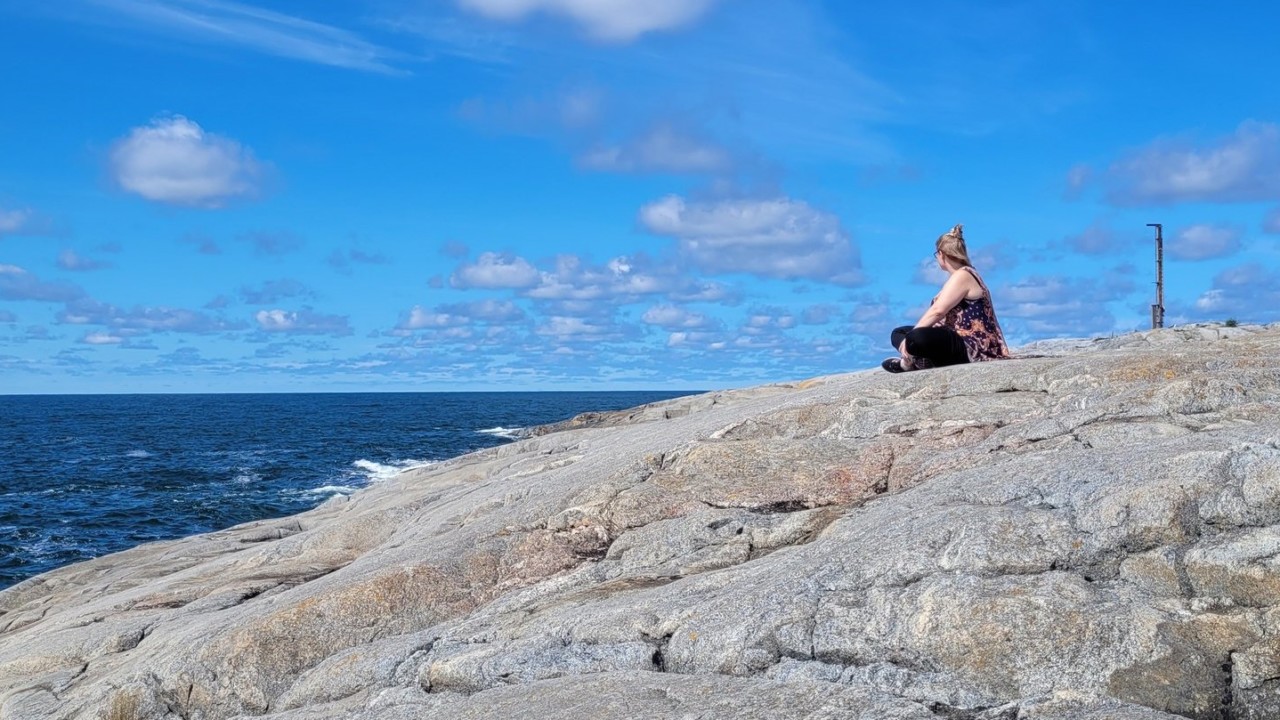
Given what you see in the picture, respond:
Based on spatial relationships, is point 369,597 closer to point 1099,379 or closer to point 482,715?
point 482,715

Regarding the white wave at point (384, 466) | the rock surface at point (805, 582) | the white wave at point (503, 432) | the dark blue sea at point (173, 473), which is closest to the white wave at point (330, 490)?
the dark blue sea at point (173, 473)

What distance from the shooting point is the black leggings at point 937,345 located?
16.9 m

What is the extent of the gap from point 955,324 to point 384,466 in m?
52.0

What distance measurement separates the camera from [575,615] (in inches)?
411

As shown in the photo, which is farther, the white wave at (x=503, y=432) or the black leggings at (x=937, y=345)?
the white wave at (x=503, y=432)

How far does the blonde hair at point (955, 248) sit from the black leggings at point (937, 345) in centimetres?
115

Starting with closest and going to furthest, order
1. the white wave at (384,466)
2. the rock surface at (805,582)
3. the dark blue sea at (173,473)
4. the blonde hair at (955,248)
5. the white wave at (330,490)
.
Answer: the rock surface at (805,582)
the blonde hair at (955,248)
the dark blue sea at (173,473)
the white wave at (330,490)
the white wave at (384,466)

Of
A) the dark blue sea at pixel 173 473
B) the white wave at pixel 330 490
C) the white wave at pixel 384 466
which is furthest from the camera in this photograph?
the white wave at pixel 384 466

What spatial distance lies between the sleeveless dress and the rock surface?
1.15 meters

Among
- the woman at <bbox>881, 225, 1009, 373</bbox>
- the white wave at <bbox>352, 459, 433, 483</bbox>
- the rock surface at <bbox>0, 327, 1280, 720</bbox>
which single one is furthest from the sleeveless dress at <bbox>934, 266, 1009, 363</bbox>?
the white wave at <bbox>352, 459, 433, 483</bbox>

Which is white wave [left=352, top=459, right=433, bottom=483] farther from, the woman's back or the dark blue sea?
the woman's back

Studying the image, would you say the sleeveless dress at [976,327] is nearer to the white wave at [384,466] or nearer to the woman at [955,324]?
the woman at [955,324]

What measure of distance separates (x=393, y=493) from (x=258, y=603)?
8466 mm

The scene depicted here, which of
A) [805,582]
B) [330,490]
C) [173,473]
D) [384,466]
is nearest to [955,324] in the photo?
[805,582]
